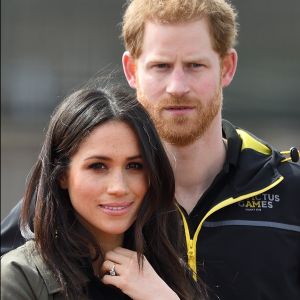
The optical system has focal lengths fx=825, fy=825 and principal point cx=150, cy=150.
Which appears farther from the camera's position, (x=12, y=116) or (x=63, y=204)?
(x=12, y=116)

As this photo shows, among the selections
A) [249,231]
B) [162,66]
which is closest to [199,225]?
[249,231]

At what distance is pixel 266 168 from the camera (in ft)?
9.42

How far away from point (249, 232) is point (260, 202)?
0.12 meters

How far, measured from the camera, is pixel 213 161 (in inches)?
116

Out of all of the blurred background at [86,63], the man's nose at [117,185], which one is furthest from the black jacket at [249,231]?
the blurred background at [86,63]

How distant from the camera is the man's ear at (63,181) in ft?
6.90

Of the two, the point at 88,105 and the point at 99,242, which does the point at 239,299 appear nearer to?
the point at 99,242

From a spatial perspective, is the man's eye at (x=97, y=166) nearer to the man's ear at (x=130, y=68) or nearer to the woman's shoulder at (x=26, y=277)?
the woman's shoulder at (x=26, y=277)

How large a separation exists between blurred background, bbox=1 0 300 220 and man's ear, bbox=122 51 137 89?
18.4 ft

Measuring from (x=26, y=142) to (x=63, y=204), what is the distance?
22.5 feet

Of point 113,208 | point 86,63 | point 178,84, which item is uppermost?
point 86,63

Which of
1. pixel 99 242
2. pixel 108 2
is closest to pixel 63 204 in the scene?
pixel 99 242

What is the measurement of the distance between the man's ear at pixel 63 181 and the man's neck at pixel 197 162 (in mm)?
843

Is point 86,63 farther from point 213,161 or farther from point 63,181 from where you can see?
point 63,181
